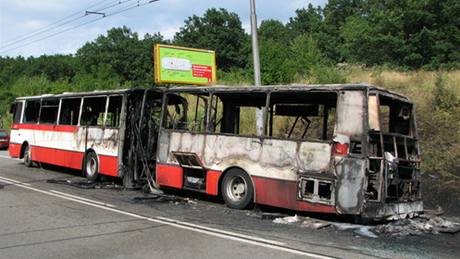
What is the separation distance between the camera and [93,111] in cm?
1614

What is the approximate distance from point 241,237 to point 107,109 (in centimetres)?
854

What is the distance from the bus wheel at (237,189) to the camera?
10961 millimetres

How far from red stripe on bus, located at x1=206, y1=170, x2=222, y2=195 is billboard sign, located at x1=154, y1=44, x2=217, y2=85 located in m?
14.8

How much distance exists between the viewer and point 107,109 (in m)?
15.4

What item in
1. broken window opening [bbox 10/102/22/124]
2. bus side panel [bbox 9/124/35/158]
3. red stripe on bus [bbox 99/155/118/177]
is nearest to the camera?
red stripe on bus [bbox 99/155/118/177]

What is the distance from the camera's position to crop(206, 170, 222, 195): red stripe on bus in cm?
1166

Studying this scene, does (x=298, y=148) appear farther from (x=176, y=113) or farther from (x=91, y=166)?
(x=91, y=166)

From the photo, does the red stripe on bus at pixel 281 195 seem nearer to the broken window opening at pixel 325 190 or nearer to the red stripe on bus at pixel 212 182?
the broken window opening at pixel 325 190

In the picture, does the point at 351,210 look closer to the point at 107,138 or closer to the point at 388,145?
the point at 388,145

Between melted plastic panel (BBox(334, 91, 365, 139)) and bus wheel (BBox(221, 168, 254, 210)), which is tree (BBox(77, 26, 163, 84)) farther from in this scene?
melted plastic panel (BBox(334, 91, 365, 139))

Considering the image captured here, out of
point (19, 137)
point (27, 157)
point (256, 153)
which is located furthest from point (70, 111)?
point (256, 153)

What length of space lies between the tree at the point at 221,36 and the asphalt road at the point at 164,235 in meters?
64.1

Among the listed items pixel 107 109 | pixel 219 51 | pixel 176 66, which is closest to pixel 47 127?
pixel 107 109

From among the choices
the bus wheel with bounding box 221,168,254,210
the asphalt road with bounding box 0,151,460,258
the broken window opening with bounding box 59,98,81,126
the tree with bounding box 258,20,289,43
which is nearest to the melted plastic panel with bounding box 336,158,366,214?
the asphalt road with bounding box 0,151,460,258
